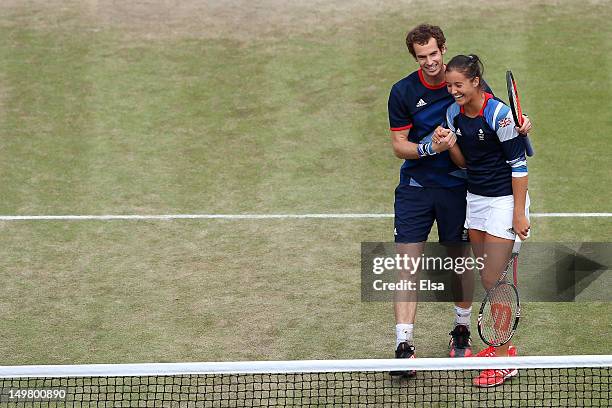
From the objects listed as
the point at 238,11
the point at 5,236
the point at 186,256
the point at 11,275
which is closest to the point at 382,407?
the point at 186,256

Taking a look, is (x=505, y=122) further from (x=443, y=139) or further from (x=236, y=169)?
(x=236, y=169)

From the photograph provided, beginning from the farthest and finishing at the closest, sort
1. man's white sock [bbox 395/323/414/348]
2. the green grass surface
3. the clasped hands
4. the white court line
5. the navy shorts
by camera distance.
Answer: the white court line < the green grass surface < the navy shorts < man's white sock [bbox 395/323/414/348] < the clasped hands

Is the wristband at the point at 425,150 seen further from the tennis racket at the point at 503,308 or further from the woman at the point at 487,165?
the tennis racket at the point at 503,308

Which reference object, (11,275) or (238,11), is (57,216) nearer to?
(11,275)

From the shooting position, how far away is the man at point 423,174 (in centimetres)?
831

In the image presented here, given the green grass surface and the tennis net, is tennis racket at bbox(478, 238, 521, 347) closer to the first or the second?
the tennis net

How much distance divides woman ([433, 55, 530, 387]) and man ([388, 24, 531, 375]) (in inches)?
7.5

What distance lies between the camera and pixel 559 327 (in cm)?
922

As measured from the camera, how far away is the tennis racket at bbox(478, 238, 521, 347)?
8.16 meters

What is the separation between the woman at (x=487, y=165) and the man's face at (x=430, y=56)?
260 mm

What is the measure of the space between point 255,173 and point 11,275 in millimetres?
3169

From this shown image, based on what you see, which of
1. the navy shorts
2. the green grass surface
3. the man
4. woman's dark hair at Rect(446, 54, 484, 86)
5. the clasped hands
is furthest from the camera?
the green grass surface

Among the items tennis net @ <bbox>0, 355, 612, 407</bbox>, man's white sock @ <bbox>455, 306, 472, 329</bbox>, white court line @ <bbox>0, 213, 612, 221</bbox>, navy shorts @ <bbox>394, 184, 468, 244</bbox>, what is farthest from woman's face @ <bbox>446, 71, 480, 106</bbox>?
white court line @ <bbox>0, 213, 612, 221</bbox>

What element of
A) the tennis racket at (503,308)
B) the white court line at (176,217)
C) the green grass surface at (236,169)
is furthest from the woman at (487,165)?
the white court line at (176,217)
